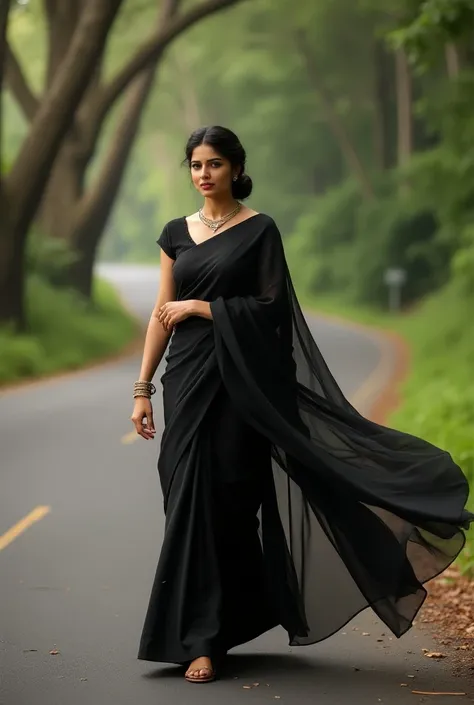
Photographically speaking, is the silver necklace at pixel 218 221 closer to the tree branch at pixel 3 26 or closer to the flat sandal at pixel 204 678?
the flat sandal at pixel 204 678

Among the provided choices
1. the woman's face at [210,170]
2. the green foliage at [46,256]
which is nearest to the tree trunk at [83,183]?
the green foliage at [46,256]

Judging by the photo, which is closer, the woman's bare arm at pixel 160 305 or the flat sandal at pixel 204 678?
the flat sandal at pixel 204 678

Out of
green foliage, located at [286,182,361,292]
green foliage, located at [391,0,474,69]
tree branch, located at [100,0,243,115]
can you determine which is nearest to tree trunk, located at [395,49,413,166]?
green foliage, located at [286,182,361,292]

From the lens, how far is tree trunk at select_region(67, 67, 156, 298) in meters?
33.5

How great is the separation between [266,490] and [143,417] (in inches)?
25.3

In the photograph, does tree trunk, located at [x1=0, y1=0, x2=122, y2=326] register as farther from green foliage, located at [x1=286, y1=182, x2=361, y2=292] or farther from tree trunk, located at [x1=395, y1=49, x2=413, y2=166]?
green foliage, located at [x1=286, y1=182, x2=361, y2=292]

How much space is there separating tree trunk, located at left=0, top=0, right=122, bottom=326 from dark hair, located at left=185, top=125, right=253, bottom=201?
18.0 meters

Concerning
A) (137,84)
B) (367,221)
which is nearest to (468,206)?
(137,84)

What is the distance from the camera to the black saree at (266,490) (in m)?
6.07

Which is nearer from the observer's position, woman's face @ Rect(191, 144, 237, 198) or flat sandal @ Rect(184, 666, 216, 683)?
flat sandal @ Rect(184, 666, 216, 683)

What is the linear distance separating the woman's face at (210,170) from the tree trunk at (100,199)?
26.4m

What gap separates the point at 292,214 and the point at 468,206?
44.5 metres

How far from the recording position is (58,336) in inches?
1099

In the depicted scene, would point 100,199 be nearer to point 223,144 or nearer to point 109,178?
point 109,178
